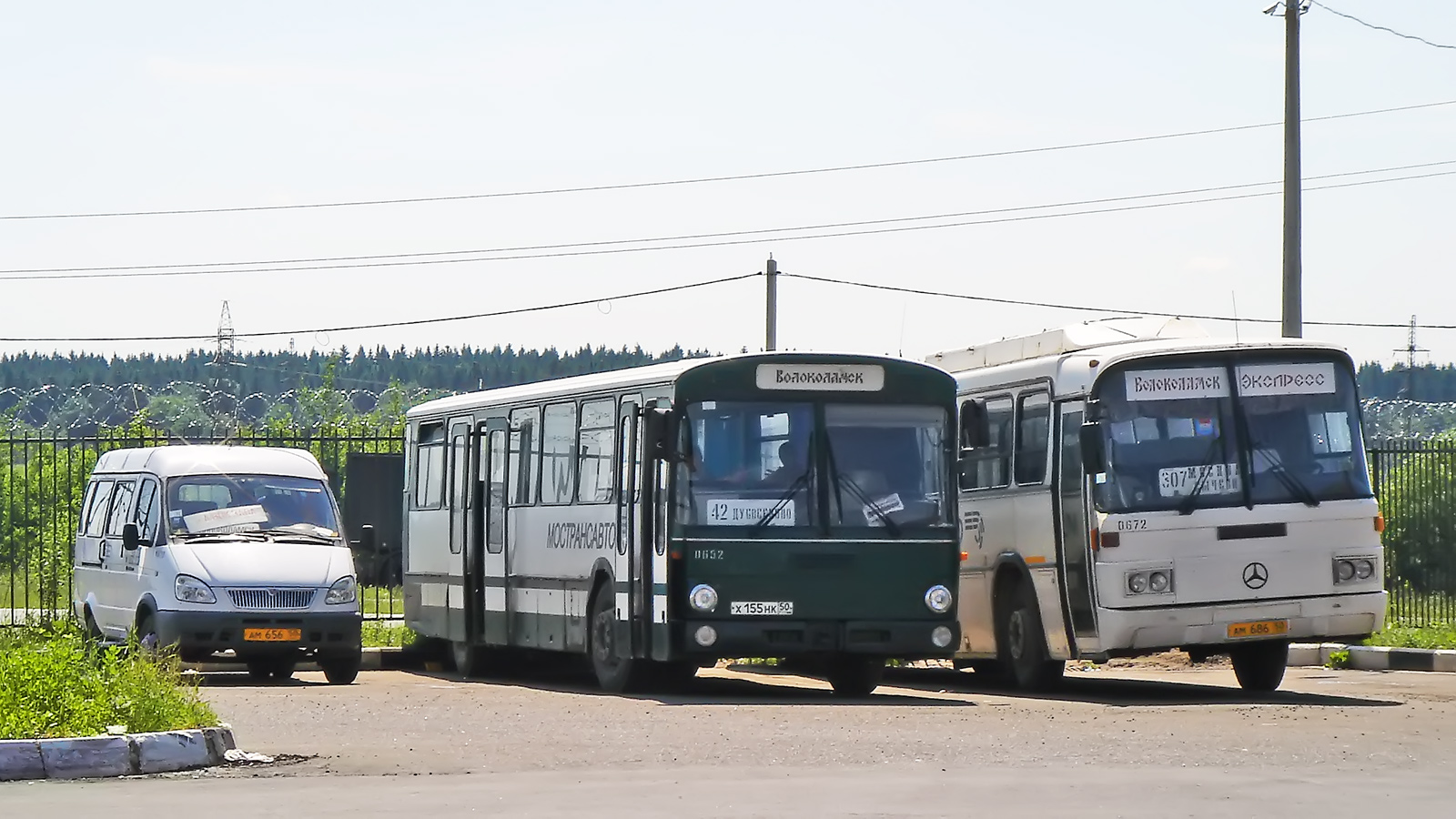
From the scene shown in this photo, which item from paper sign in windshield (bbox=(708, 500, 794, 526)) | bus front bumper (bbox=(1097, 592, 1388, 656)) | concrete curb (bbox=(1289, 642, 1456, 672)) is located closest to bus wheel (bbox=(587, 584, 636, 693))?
paper sign in windshield (bbox=(708, 500, 794, 526))

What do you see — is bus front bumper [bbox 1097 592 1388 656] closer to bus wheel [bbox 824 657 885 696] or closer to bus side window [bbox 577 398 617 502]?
bus wheel [bbox 824 657 885 696]

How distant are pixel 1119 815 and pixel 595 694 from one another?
1009cm

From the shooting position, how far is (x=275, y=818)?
9.91 metres

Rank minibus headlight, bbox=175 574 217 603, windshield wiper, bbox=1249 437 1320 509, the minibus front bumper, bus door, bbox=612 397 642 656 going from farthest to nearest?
minibus headlight, bbox=175 574 217 603
the minibus front bumper
bus door, bbox=612 397 642 656
windshield wiper, bbox=1249 437 1320 509

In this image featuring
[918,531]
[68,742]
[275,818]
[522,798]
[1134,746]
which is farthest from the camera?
[918,531]

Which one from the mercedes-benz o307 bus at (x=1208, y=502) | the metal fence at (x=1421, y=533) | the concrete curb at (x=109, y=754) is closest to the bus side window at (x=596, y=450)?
the mercedes-benz o307 bus at (x=1208, y=502)

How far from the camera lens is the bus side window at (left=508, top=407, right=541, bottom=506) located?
22.2 metres

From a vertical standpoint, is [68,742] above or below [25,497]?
below

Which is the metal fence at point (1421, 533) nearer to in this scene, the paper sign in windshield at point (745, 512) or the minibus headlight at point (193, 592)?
the paper sign in windshield at point (745, 512)

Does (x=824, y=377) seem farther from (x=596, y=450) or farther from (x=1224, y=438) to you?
(x=1224, y=438)

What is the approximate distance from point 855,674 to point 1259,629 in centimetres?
340

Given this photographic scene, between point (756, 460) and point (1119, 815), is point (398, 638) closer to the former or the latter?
point (756, 460)

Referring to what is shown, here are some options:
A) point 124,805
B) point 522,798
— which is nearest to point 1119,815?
point 522,798

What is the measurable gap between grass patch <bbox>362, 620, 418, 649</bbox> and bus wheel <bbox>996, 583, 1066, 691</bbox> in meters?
7.98
